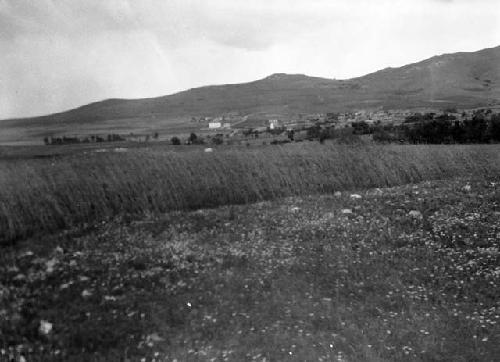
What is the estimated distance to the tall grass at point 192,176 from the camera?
1434cm

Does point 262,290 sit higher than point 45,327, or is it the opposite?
point 45,327

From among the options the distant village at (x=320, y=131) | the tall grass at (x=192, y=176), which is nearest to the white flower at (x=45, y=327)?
the tall grass at (x=192, y=176)

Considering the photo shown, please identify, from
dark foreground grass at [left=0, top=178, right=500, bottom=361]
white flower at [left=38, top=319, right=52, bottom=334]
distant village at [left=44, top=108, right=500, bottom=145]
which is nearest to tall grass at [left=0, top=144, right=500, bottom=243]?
dark foreground grass at [left=0, top=178, right=500, bottom=361]

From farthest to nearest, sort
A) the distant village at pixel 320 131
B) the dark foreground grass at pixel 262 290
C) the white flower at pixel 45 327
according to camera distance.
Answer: the distant village at pixel 320 131, the white flower at pixel 45 327, the dark foreground grass at pixel 262 290

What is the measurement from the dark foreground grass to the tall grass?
5.53ft

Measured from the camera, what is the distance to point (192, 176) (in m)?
18.2

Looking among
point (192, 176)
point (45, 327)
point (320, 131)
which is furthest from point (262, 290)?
point (320, 131)

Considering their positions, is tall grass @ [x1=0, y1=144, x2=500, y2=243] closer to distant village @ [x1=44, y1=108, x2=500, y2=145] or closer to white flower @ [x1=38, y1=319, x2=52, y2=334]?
white flower @ [x1=38, y1=319, x2=52, y2=334]

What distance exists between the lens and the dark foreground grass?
6859 millimetres

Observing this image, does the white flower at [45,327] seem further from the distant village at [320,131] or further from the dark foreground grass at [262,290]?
the distant village at [320,131]

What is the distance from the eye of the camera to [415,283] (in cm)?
920

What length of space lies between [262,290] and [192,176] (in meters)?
9.85

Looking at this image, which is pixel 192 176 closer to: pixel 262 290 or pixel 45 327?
pixel 262 290

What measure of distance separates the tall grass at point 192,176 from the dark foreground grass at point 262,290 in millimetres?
1686
